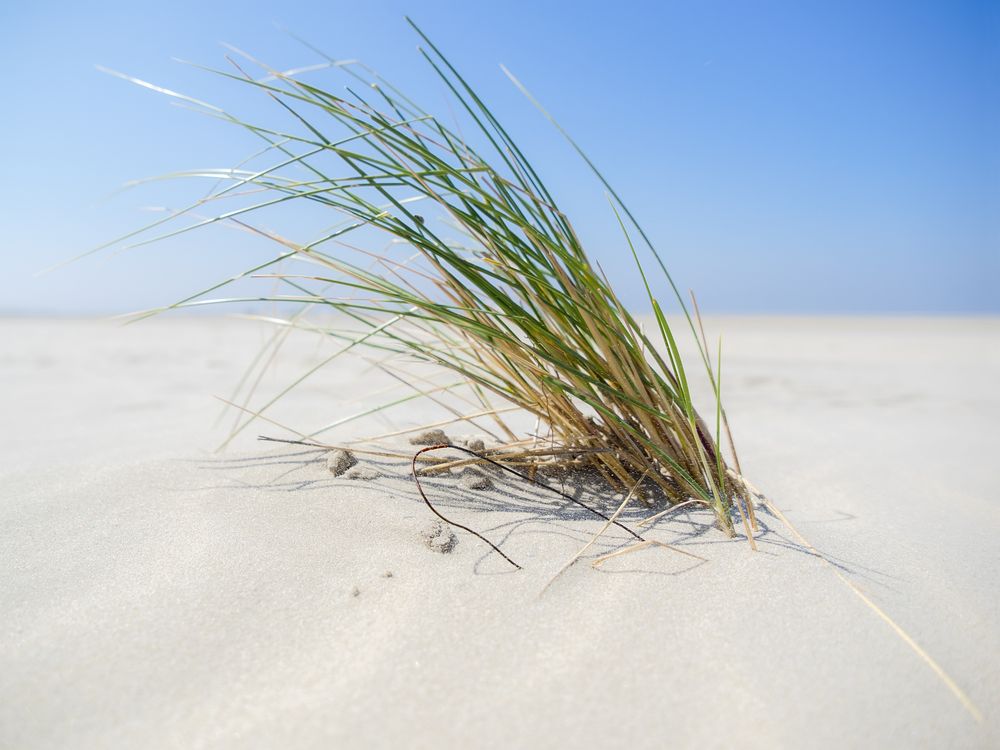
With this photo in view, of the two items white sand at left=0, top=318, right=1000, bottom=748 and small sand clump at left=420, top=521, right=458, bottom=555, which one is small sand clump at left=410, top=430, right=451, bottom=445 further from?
small sand clump at left=420, top=521, right=458, bottom=555

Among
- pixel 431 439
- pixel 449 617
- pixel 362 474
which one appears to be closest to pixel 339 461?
pixel 362 474

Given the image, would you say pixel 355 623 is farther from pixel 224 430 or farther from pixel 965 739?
pixel 224 430

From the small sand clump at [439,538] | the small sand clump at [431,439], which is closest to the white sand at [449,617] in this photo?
the small sand clump at [439,538]

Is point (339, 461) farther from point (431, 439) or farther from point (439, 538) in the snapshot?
point (439, 538)

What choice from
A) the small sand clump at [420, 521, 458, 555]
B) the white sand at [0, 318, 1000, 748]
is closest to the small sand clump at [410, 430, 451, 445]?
the white sand at [0, 318, 1000, 748]

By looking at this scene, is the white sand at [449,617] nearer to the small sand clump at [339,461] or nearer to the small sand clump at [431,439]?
the small sand clump at [339,461]
